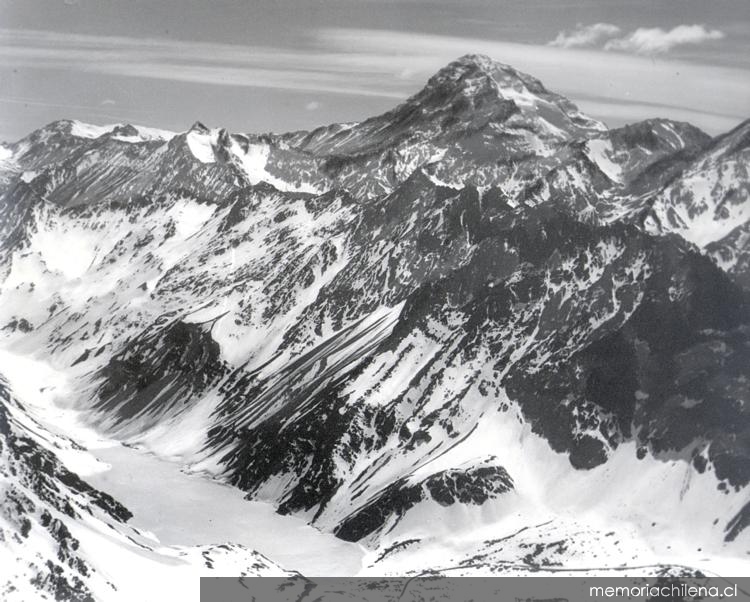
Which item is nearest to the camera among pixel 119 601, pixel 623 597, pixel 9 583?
pixel 9 583

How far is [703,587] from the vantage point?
639 ft

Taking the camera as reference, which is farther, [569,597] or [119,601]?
[569,597]

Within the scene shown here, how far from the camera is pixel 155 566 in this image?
189000 millimetres

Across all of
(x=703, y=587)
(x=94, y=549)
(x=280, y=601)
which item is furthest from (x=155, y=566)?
(x=703, y=587)

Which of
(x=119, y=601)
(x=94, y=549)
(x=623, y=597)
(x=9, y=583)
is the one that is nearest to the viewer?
(x=9, y=583)

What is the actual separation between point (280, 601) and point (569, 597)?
2182 inches

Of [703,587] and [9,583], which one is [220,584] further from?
[703,587]

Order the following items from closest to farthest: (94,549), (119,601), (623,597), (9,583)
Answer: (9,583)
(119,601)
(94,549)
(623,597)

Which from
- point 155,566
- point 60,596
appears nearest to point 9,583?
point 60,596

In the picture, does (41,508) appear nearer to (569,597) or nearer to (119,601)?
(119,601)

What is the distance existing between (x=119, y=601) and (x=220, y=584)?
25.4m

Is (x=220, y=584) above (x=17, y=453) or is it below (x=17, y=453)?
below

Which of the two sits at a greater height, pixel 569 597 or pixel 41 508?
pixel 41 508

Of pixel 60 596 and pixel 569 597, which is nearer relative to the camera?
pixel 60 596
